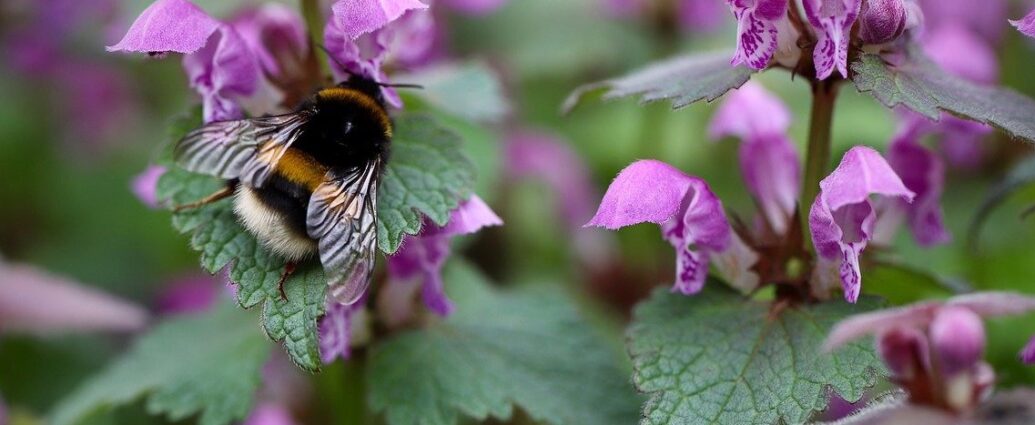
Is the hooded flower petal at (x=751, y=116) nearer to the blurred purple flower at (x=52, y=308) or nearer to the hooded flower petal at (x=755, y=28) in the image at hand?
the hooded flower petal at (x=755, y=28)

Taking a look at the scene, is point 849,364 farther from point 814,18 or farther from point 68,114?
point 68,114

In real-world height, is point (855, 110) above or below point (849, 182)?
below

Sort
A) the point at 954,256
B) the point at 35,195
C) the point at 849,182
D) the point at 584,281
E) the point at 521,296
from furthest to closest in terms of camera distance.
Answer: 1. the point at 35,195
2. the point at 584,281
3. the point at 954,256
4. the point at 521,296
5. the point at 849,182

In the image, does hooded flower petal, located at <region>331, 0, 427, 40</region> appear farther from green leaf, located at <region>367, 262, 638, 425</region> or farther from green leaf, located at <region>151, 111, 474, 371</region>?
green leaf, located at <region>367, 262, 638, 425</region>

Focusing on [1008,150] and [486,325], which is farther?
[1008,150]

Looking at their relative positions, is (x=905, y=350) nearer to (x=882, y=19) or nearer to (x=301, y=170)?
(x=882, y=19)

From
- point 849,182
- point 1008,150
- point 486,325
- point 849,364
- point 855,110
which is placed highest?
point 849,182

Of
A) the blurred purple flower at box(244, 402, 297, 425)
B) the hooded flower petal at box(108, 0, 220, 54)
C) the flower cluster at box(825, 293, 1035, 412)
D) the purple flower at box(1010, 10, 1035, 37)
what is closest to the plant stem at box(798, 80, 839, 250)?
the purple flower at box(1010, 10, 1035, 37)

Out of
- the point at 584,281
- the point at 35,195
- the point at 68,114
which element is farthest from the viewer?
the point at 68,114

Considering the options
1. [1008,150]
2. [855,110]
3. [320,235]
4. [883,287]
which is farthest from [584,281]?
[320,235]
